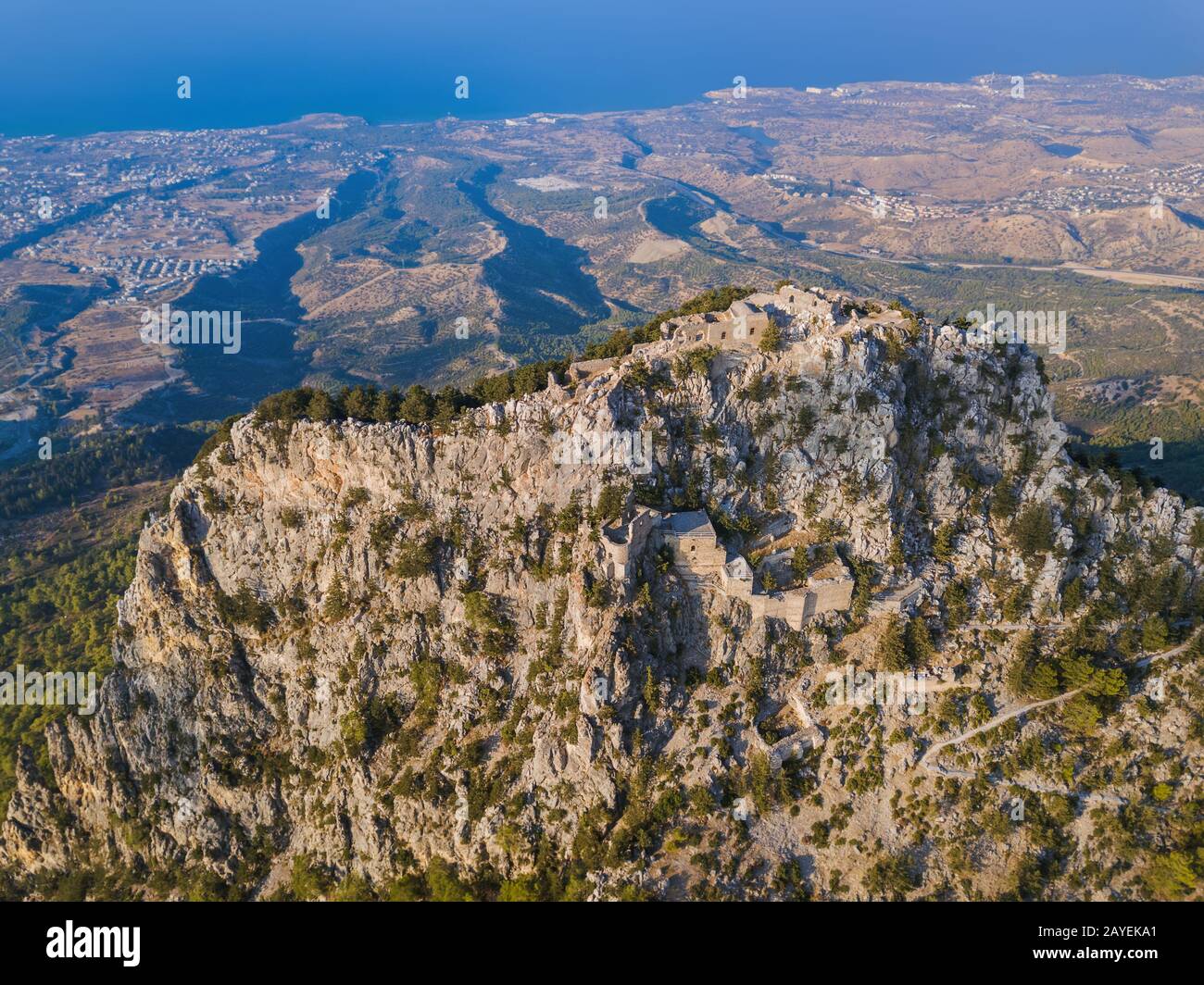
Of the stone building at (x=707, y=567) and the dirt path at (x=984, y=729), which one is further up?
the stone building at (x=707, y=567)

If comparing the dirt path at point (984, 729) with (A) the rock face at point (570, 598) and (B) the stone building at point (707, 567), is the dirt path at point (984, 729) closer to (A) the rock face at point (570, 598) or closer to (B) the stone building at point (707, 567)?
(A) the rock face at point (570, 598)

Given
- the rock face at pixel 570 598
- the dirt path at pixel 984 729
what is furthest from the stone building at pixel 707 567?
the dirt path at pixel 984 729

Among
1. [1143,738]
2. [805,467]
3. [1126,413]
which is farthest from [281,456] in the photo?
[1126,413]

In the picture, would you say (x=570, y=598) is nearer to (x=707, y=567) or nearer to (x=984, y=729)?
(x=707, y=567)

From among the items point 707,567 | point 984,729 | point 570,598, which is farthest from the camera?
point 570,598

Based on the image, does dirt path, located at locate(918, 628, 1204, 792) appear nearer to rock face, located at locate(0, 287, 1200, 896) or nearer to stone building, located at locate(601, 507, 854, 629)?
rock face, located at locate(0, 287, 1200, 896)

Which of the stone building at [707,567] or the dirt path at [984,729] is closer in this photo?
the dirt path at [984,729]

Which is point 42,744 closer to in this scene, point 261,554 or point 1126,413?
point 261,554

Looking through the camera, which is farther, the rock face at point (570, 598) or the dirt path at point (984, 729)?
the rock face at point (570, 598)

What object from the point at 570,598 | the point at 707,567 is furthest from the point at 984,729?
the point at 570,598
